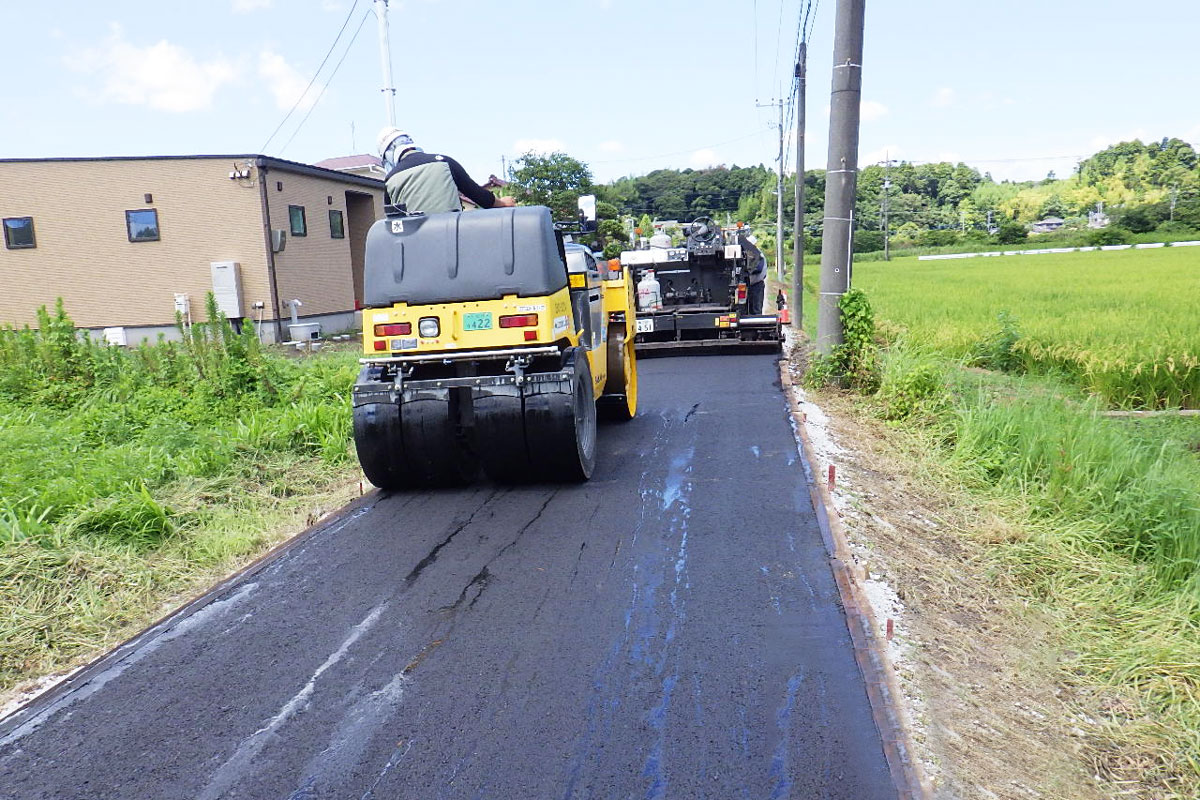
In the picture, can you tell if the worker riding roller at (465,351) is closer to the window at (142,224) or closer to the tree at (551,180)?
the window at (142,224)

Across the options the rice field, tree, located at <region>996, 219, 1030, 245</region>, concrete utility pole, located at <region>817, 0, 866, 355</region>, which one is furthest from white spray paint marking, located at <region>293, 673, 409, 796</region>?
tree, located at <region>996, 219, 1030, 245</region>

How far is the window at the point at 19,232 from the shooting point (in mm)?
19859

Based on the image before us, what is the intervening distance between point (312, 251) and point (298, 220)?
89 centimetres

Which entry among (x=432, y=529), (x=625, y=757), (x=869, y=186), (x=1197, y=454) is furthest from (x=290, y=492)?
(x=869, y=186)

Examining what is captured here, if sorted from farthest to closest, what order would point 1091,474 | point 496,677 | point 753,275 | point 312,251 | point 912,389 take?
point 312,251, point 753,275, point 912,389, point 1091,474, point 496,677

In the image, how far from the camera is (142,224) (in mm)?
20016

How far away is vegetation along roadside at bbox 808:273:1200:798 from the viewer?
13.0 feet

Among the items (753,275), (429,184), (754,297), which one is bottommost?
(754,297)

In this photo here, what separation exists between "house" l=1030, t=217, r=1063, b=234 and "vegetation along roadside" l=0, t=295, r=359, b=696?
87577mm

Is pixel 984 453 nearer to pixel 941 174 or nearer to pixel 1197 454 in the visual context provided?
pixel 1197 454

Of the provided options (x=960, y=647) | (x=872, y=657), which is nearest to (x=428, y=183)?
(x=872, y=657)

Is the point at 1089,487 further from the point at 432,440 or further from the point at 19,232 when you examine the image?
the point at 19,232

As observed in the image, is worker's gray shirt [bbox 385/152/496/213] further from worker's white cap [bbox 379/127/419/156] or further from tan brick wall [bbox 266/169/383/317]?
tan brick wall [bbox 266/169/383/317]

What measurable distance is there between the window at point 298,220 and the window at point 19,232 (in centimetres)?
537
